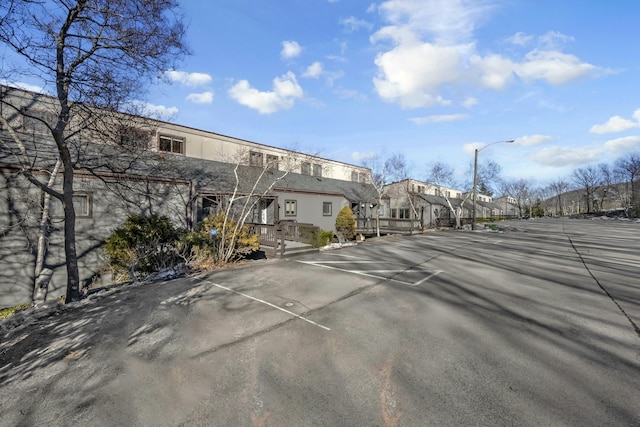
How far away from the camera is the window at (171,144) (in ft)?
56.2

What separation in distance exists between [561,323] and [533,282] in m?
3.05

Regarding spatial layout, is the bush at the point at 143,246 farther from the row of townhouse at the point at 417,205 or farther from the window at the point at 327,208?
the row of townhouse at the point at 417,205

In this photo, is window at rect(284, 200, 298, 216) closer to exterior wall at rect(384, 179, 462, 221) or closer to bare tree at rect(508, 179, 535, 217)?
exterior wall at rect(384, 179, 462, 221)

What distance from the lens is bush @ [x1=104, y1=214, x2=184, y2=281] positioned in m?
8.76

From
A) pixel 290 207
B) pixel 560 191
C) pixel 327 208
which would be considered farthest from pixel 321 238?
pixel 560 191

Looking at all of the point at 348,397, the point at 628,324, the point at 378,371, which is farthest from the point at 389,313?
the point at 628,324

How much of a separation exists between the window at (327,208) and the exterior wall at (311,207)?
0.41 feet

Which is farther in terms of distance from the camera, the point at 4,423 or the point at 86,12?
the point at 86,12

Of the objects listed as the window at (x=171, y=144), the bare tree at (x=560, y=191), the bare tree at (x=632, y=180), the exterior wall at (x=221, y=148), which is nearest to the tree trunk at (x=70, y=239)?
the exterior wall at (x=221, y=148)

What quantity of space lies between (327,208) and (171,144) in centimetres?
1162

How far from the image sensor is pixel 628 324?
4902mm

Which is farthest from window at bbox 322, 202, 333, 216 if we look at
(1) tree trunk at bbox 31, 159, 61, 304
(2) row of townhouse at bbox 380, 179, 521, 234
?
(1) tree trunk at bbox 31, 159, 61, 304

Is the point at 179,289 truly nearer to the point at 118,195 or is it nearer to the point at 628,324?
the point at 118,195

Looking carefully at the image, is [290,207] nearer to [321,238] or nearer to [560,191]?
[321,238]
